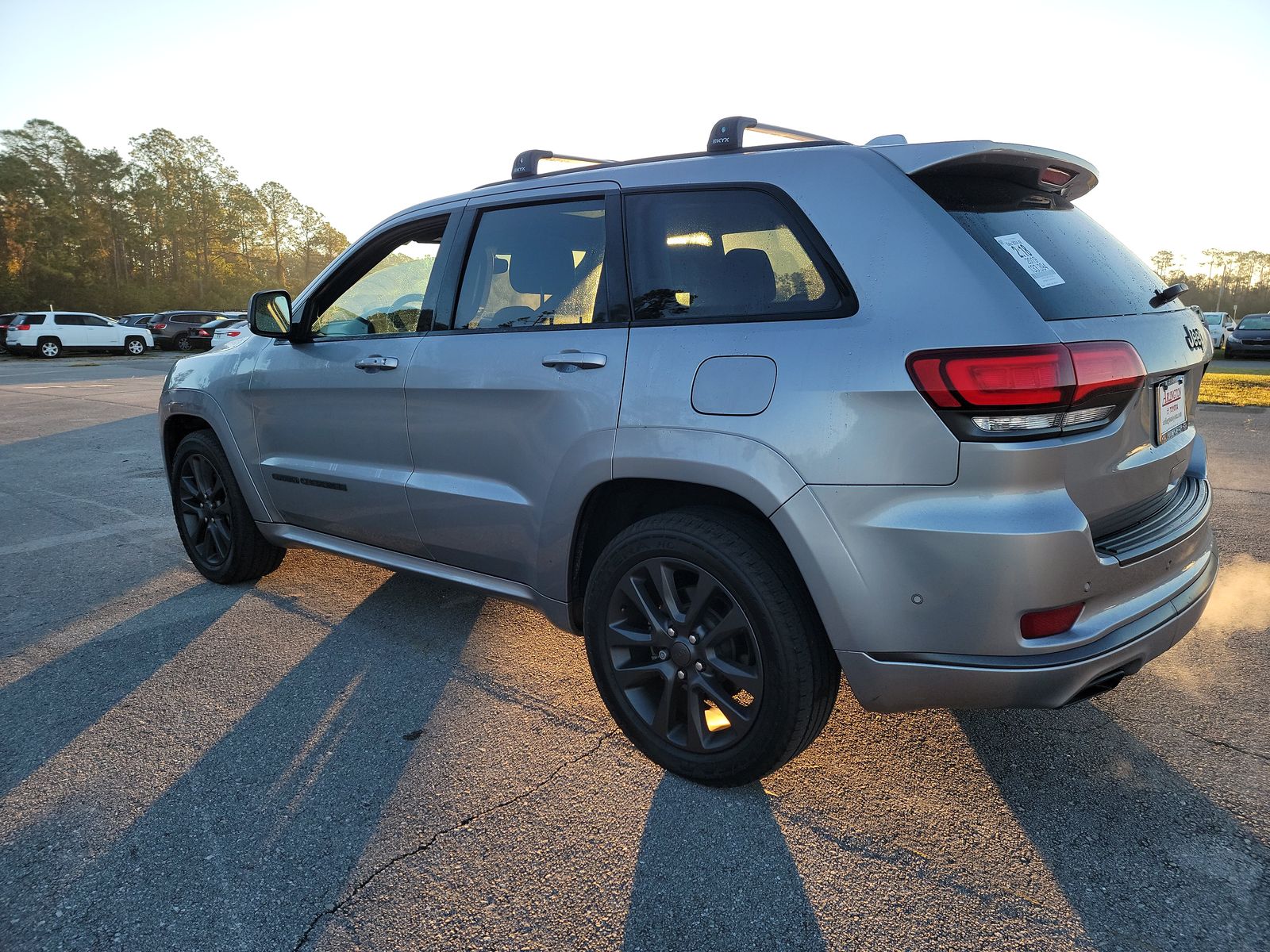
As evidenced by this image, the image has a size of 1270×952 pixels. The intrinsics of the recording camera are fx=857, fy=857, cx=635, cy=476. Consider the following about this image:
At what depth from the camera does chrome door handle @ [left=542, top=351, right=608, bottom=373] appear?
8.73ft

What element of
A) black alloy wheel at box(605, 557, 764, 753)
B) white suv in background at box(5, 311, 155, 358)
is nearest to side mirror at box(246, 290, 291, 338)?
black alloy wheel at box(605, 557, 764, 753)

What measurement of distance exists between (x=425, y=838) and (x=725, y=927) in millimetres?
846

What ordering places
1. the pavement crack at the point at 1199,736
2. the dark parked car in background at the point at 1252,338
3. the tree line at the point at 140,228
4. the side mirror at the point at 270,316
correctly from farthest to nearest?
the tree line at the point at 140,228, the dark parked car in background at the point at 1252,338, the side mirror at the point at 270,316, the pavement crack at the point at 1199,736

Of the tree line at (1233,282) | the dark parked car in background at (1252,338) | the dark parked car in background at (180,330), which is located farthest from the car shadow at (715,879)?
the tree line at (1233,282)

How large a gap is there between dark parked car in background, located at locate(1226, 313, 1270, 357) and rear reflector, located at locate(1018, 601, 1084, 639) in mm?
30954

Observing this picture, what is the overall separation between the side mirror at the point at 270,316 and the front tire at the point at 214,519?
0.85m

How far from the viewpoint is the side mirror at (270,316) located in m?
3.81

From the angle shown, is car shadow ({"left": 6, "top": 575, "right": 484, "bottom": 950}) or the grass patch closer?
car shadow ({"left": 6, "top": 575, "right": 484, "bottom": 950})

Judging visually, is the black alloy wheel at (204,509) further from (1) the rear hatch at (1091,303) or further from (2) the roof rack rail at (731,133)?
(1) the rear hatch at (1091,303)

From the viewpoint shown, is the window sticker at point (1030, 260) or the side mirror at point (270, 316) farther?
the side mirror at point (270, 316)

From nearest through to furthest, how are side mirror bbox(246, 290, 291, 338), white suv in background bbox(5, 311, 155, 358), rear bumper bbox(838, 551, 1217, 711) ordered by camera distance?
rear bumper bbox(838, 551, 1217, 711) < side mirror bbox(246, 290, 291, 338) < white suv in background bbox(5, 311, 155, 358)

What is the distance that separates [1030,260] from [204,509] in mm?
4103

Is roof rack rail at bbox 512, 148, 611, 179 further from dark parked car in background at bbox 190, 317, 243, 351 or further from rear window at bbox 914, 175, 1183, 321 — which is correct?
dark parked car in background at bbox 190, 317, 243, 351

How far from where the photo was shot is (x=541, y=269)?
302 cm
